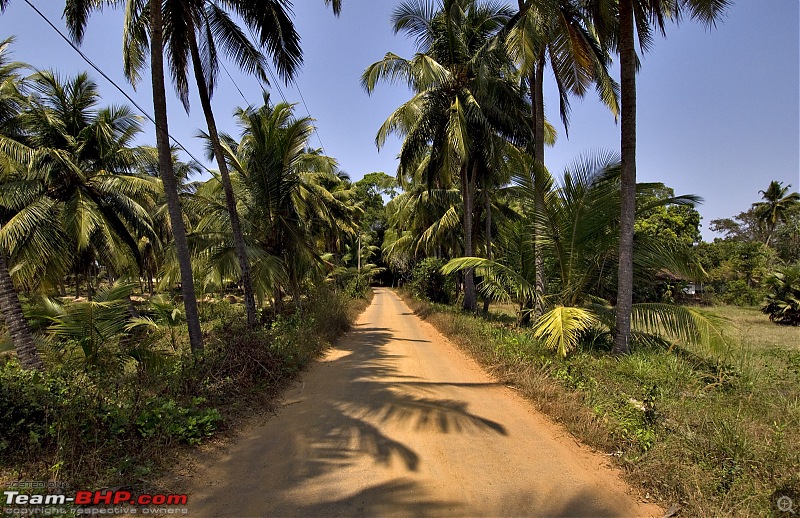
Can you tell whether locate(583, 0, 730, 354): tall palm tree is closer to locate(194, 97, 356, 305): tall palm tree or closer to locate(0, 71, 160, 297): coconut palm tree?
locate(194, 97, 356, 305): tall palm tree

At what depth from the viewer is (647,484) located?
3.36 meters

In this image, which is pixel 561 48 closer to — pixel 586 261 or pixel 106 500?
pixel 586 261

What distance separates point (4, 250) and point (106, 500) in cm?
1155

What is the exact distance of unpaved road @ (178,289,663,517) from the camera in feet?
10.1

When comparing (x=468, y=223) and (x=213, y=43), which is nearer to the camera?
(x=213, y=43)

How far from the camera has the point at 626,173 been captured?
6562 millimetres

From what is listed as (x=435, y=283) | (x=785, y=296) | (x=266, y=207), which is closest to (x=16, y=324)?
(x=266, y=207)

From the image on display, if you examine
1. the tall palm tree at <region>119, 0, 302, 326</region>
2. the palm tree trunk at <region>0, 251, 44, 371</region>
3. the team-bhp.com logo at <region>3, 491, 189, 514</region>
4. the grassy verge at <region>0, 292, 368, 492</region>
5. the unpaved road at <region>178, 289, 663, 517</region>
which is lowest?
the unpaved road at <region>178, 289, 663, 517</region>

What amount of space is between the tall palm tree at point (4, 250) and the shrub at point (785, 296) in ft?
72.5

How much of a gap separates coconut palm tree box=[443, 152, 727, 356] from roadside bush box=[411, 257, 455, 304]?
41.4ft

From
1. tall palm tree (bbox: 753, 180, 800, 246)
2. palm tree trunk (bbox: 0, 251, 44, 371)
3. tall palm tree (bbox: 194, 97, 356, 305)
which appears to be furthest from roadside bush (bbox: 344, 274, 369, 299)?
tall palm tree (bbox: 753, 180, 800, 246)

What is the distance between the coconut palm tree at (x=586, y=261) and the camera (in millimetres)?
6535

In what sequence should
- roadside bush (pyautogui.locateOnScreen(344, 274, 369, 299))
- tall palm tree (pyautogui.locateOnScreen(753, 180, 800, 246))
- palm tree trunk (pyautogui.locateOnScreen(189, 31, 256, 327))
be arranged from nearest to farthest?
palm tree trunk (pyautogui.locateOnScreen(189, 31, 256, 327))
roadside bush (pyautogui.locateOnScreen(344, 274, 369, 299))
tall palm tree (pyautogui.locateOnScreen(753, 180, 800, 246))

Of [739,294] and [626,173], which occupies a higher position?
[626,173]
